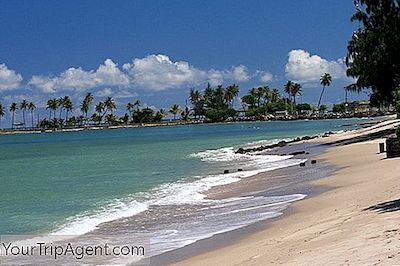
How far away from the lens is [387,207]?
1266 cm

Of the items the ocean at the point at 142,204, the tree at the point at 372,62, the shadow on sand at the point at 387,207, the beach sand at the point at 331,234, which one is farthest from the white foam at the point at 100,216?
the tree at the point at 372,62

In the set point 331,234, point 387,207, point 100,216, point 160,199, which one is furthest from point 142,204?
point 331,234

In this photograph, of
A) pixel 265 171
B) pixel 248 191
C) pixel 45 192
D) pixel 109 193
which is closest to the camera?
pixel 248 191

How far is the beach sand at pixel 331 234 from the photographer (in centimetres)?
876

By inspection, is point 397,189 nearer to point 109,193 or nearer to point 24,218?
point 24,218

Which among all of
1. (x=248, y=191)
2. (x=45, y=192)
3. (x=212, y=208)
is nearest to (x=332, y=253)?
(x=212, y=208)

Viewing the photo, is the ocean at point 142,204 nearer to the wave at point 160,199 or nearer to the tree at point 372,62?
the wave at point 160,199

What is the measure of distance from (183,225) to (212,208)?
286 cm

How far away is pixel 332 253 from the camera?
9031mm

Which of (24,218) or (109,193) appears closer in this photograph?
(24,218)

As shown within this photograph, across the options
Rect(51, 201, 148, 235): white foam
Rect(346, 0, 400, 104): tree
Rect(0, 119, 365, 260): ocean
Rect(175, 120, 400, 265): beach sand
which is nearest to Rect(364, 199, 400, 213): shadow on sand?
Rect(175, 120, 400, 265): beach sand

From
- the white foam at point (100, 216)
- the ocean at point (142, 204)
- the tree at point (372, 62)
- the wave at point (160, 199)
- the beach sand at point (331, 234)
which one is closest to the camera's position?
the beach sand at point (331, 234)

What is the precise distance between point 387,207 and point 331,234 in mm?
2386

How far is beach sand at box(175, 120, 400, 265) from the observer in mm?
8762
